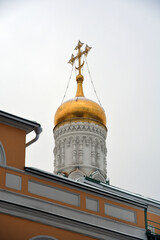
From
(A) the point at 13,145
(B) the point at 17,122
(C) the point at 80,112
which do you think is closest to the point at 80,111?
(C) the point at 80,112

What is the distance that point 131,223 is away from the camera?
13.6 metres

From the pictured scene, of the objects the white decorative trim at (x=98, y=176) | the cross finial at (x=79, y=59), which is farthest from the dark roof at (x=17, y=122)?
the cross finial at (x=79, y=59)

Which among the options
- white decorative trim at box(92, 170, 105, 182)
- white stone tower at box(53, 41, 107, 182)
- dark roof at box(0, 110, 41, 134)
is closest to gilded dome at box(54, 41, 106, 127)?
white stone tower at box(53, 41, 107, 182)

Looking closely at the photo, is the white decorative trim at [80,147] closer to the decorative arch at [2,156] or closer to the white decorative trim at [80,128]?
the white decorative trim at [80,128]

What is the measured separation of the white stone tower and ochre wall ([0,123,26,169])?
46.0 feet

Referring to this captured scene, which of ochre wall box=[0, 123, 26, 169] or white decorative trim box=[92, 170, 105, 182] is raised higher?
white decorative trim box=[92, 170, 105, 182]

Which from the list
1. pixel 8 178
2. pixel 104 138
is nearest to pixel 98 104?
pixel 104 138

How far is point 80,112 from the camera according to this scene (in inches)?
1099

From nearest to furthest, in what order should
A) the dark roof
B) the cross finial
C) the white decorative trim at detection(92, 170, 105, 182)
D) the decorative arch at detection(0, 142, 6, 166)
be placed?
1. the decorative arch at detection(0, 142, 6, 166)
2. the dark roof
3. the white decorative trim at detection(92, 170, 105, 182)
4. the cross finial

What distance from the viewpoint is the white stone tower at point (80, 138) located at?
87.5ft

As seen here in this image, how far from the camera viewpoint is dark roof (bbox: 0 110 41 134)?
12141 millimetres

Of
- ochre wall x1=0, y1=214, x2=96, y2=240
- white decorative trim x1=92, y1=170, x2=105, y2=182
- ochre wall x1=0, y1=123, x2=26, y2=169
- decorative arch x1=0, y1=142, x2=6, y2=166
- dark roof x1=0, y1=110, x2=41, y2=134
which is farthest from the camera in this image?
white decorative trim x1=92, y1=170, x2=105, y2=182

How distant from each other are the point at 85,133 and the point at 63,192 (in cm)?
1527

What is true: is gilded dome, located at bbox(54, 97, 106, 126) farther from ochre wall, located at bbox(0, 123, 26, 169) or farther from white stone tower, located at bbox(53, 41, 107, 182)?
ochre wall, located at bbox(0, 123, 26, 169)
